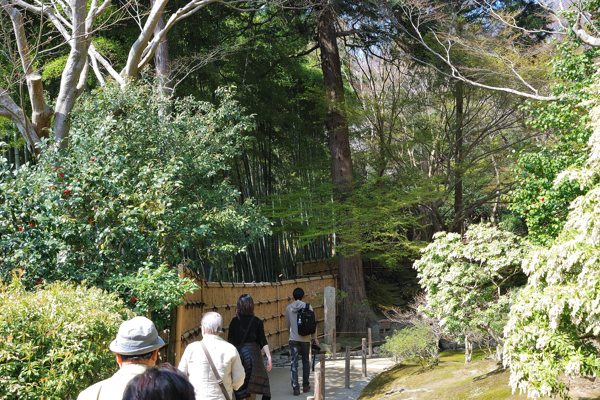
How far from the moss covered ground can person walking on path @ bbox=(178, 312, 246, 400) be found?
10.0 ft

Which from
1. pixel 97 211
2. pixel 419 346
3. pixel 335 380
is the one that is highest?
pixel 97 211

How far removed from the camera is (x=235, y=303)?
8297 mm

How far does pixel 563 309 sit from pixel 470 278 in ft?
7.13

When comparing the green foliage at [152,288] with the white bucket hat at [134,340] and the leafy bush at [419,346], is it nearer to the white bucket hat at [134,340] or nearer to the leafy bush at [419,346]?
the white bucket hat at [134,340]

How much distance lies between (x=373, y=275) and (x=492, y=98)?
773 cm

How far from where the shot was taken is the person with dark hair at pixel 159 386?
1425 mm

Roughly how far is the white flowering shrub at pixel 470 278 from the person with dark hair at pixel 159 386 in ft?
15.5

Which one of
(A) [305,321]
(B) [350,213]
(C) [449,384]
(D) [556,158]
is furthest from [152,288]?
(B) [350,213]

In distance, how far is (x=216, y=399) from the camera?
9.94ft

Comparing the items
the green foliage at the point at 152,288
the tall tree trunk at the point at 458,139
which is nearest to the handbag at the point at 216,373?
the green foliage at the point at 152,288

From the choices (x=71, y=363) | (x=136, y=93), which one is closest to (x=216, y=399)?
(x=71, y=363)

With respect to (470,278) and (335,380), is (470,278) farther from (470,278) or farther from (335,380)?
(335,380)

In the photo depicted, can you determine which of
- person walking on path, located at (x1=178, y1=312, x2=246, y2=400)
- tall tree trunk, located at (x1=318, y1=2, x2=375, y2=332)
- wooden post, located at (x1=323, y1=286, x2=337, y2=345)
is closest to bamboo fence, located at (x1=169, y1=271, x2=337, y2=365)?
tall tree trunk, located at (x1=318, y1=2, x2=375, y2=332)

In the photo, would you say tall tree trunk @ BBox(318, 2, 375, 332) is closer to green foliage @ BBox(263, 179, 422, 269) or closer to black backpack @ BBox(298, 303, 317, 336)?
green foliage @ BBox(263, 179, 422, 269)
